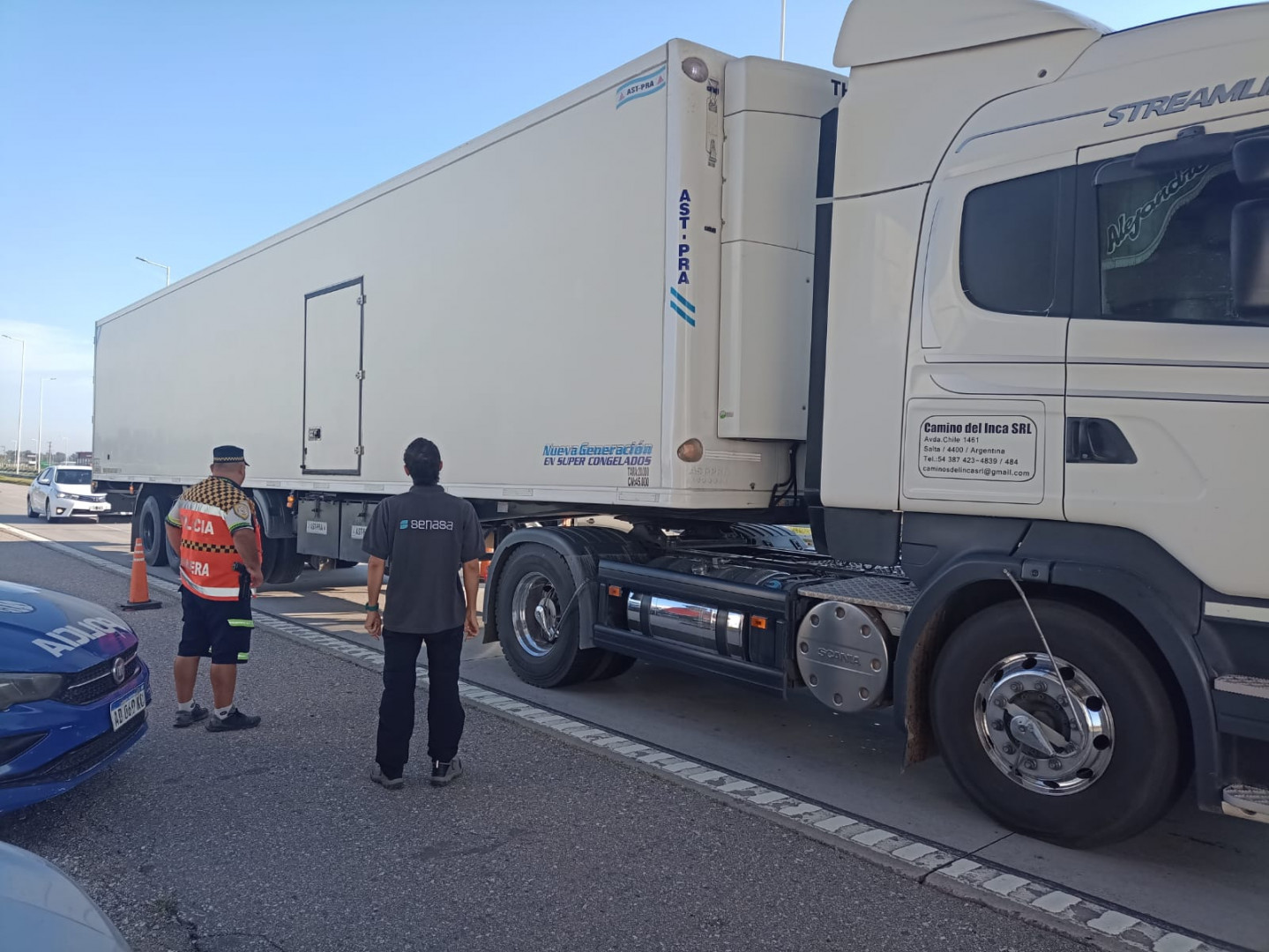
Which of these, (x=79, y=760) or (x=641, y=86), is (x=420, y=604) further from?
(x=641, y=86)

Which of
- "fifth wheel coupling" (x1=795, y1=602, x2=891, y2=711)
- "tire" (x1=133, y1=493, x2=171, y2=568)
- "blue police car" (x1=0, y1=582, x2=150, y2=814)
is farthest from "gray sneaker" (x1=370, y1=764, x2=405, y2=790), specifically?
"tire" (x1=133, y1=493, x2=171, y2=568)

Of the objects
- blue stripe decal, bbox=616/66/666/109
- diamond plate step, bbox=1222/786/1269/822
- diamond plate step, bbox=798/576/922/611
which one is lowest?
diamond plate step, bbox=1222/786/1269/822

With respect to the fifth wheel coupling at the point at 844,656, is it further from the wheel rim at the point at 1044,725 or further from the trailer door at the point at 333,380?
the trailer door at the point at 333,380

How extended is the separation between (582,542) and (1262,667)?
4020 millimetres

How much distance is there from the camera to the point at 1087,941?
127 inches

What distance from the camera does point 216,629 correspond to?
17.8 feet

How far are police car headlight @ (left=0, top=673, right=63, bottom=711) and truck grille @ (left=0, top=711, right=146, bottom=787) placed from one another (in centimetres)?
27

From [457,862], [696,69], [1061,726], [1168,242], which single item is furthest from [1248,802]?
[696,69]

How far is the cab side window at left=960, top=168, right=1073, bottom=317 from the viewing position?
4.02m

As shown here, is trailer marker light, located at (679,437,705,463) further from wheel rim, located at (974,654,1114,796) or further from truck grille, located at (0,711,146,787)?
truck grille, located at (0,711,146,787)

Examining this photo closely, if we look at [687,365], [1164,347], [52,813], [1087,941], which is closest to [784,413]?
[687,365]

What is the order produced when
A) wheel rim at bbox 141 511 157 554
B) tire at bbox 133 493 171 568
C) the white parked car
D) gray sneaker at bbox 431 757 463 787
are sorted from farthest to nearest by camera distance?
the white parked car → wheel rim at bbox 141 511 157 554 → tire at bbox 133 493 171 568 → gray sneaker at bbox 431 757 463 787

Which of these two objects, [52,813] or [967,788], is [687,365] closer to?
[967,788]

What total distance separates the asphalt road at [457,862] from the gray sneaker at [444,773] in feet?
0.21
